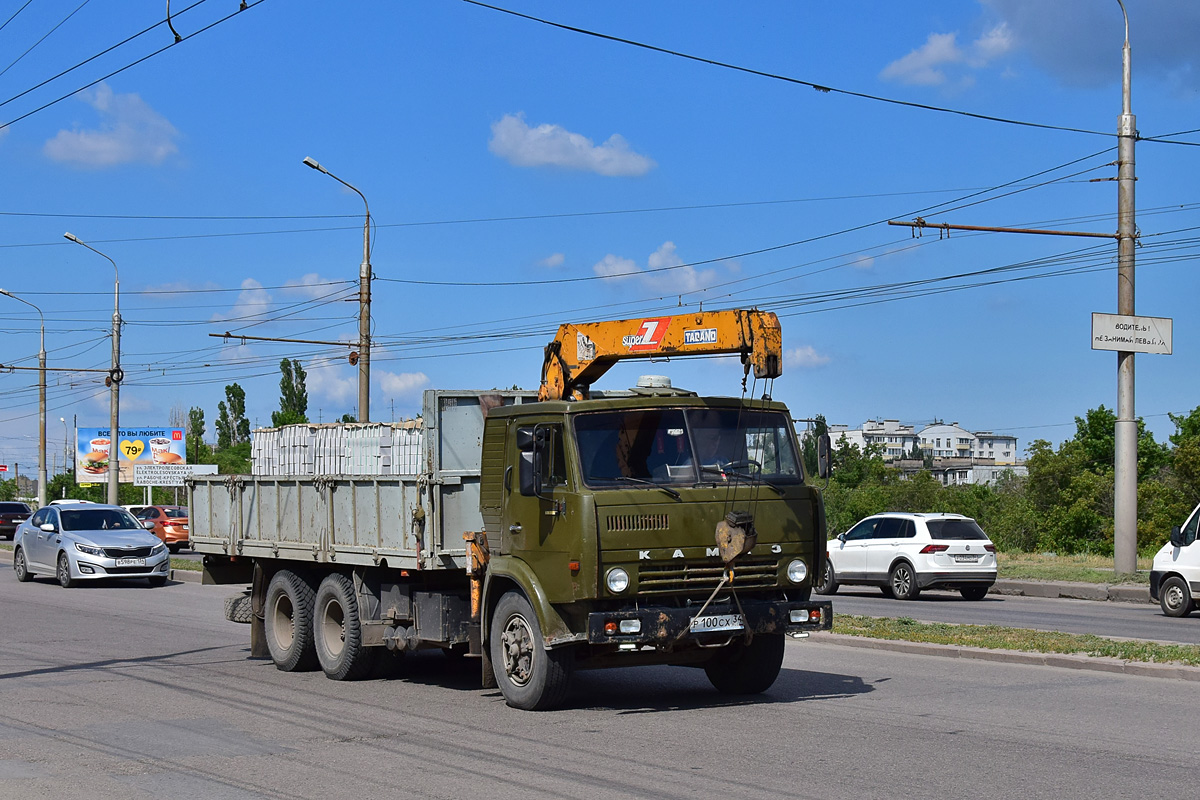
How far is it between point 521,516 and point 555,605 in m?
0.78

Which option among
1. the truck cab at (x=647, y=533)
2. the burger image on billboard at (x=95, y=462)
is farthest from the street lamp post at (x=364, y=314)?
the burger image on billboard at (x=95, y=462)

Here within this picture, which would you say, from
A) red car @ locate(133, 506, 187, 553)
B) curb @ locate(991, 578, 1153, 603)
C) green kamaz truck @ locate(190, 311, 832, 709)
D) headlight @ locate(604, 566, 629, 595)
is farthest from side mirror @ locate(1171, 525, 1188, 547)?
red car @ locate(133, 506, 187, 553)

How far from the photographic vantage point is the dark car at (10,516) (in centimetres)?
5425

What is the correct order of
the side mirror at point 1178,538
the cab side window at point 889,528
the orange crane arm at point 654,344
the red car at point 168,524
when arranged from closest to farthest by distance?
1. the orange crane arm at point 654,344
2. the side mirror at point 1178,538
3. the cab side window at point 889,528
4. the red car at point 168,524

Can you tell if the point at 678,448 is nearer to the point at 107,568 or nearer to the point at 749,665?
the point at 749,665

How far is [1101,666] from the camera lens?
39.3ft

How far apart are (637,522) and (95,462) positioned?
73.6 m

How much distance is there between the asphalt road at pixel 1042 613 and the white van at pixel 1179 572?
0.24m

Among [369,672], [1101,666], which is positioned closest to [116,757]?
[369,672]

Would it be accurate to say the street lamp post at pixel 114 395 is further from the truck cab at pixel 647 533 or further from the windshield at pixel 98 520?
the truck cab at pixel 647 533

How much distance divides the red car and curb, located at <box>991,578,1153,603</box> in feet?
91.3

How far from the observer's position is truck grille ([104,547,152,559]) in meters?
26.3

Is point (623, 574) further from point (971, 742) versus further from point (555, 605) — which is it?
point (971, 742)

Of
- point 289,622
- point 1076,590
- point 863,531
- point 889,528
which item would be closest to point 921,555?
point 889,528
